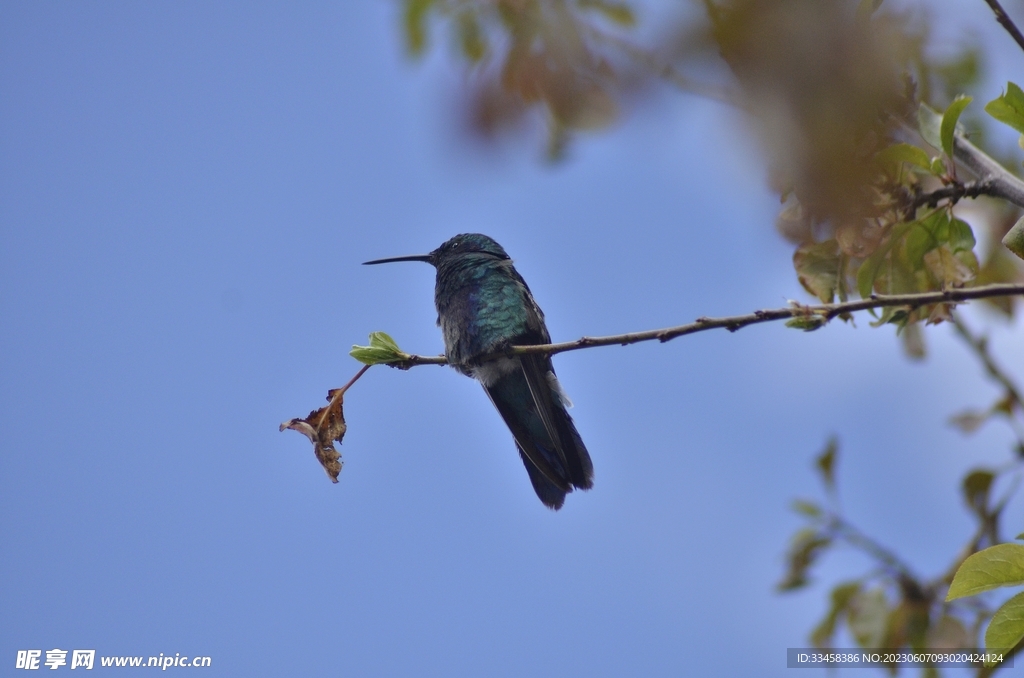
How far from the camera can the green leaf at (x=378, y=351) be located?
9.82ft

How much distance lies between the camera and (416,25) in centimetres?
221

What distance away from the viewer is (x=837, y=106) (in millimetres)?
1087

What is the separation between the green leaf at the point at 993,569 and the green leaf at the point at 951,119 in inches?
44.3

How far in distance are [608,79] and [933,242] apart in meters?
1.60

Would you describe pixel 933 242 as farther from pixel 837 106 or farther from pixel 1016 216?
pixel 837 106

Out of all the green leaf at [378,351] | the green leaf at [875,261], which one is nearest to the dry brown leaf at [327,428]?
the green leaf at [378,351]

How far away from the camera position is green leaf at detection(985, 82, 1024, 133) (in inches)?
86.6

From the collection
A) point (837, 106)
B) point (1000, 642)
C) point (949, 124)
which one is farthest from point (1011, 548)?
point (837, 106)

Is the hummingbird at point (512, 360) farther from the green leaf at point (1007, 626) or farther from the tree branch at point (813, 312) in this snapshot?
the green leaf at point (1007, 626)

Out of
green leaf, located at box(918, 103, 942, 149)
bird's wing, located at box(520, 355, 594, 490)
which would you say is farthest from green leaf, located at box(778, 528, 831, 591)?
green leaf, located at box(918, 103, 942, 149)

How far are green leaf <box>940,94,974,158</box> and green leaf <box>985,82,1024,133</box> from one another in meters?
0.06

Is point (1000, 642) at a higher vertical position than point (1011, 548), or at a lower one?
lower

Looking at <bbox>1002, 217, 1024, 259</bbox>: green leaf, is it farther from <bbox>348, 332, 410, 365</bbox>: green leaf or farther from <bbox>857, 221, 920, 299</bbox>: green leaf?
<bbox>348, 332, 410, 365</bbox>: green leaf

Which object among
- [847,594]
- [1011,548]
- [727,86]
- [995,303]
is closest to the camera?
[727,86]
